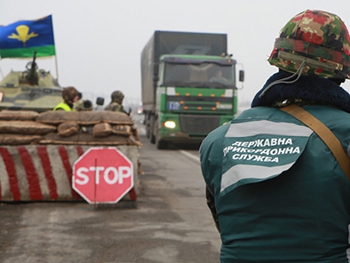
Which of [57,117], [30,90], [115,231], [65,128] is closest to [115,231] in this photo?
[115,231]

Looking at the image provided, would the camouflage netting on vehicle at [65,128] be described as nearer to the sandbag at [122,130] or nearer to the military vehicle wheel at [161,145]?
the sandbag at [122,130]

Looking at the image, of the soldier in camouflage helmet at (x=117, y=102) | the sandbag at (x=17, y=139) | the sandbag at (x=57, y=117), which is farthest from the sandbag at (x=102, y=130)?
the soldier in camouflage helmet at (x=117, y=102)

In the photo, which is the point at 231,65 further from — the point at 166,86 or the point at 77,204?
the point at 77,204

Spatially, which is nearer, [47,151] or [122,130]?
[47,151]

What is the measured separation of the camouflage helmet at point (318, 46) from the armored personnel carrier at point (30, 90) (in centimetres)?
1309

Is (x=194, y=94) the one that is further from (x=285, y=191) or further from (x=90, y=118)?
(x=285, y=191)

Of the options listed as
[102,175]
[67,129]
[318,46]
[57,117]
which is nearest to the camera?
[318,46]

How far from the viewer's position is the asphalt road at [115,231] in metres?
6.18

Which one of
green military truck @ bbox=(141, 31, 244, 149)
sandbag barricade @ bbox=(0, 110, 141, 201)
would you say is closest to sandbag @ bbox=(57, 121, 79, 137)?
sandbag barricade @ bbox=(0, 110, 141, 201)

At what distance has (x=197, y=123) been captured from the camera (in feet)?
67.1

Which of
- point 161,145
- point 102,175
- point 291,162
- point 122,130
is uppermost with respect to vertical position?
point 291,162

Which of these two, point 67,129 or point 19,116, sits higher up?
point 19,116

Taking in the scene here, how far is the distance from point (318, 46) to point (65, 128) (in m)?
7.53

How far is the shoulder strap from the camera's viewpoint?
1997 millimetres
